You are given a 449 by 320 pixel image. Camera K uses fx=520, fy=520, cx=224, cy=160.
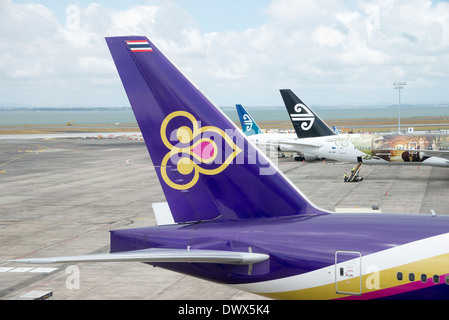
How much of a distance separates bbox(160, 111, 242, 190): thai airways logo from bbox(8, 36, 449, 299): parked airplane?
0.02 meters

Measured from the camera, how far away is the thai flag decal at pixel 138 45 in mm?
11617

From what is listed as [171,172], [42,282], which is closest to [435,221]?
[171,172]

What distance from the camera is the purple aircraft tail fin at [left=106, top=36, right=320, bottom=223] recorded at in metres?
11.7

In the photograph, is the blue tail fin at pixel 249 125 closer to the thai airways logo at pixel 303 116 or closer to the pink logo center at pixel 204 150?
the thai airways logo at pixel 303 116

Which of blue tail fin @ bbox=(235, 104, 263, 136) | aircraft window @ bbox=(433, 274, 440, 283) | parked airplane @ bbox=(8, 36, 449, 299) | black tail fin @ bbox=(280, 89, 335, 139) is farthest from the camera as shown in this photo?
blue tail fin @ bbox=(235, 104, 263, 136)

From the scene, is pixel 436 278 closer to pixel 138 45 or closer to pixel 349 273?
pixel 349 273

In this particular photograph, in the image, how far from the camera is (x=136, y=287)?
1903cm

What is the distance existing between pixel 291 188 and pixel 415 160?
38.9 meters

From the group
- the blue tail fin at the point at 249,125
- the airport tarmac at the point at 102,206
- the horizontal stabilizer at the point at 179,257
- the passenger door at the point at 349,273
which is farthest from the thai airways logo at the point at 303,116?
the passenger door at the point at 349,273

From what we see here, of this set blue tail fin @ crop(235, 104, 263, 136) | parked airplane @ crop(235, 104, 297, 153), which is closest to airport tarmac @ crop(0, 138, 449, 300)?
parked airplane @ crop(235, 104, 297, 153)

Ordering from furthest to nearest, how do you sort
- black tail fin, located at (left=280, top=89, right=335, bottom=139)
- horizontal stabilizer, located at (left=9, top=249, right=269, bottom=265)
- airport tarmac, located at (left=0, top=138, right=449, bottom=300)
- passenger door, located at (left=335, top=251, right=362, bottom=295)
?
black tail fin, located at (left=280, top=89, right=335, bottom=139) < airport tarmac, located at (left=0, top=138, right=449, bottom=300) < passenger door, located at (left=335, top=251, right=362, bottom=295) < horizontal stabilizer, located at (left=9, top=249, right=269, bottom=265)

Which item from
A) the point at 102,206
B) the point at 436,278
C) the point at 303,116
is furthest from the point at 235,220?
the point at 303,116

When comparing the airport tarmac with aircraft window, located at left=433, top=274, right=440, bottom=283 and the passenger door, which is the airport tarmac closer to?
the passenger door

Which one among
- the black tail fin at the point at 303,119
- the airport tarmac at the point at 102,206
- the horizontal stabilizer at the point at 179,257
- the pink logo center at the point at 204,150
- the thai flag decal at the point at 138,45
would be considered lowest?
the airport tarmac at the point at 102,206
